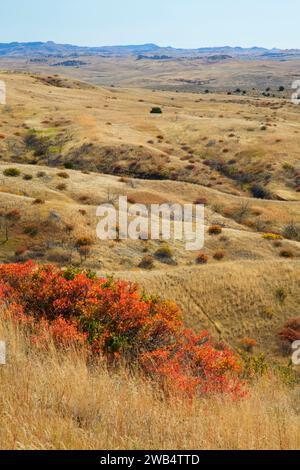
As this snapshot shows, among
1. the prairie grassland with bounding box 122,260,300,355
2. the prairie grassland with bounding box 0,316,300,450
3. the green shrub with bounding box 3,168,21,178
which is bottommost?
the prairie grassland with bounding box 122,260,300,355

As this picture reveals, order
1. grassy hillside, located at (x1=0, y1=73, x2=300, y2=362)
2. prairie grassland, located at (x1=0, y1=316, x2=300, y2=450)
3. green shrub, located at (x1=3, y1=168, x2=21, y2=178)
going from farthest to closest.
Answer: green shrub, located at (x1=3, y1=168, x2=21, y2=178), grassy hillside, located at (x1=0, y1=73, x2=300, y2=362), prairie grassland, located at (x1=0, y1=316, x2=300, y2=450)

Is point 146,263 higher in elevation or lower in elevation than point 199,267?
lower

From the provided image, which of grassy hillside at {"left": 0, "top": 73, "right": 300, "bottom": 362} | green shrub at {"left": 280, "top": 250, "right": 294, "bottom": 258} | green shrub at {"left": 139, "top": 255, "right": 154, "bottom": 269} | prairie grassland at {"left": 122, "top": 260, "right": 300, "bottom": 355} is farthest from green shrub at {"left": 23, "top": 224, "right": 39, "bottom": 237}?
green shrub at {"left": 280, "top": 250, "right": 294, "bottom": 258}

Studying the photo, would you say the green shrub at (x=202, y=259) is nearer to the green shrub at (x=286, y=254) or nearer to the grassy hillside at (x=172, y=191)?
the grassy hillside at (x=172, y=191)

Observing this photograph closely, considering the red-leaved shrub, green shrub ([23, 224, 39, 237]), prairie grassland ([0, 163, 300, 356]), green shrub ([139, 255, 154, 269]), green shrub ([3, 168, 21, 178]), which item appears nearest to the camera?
the red-leaved shrub

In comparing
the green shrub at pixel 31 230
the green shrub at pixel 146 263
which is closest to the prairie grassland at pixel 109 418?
the green shrub at pixel 146 263

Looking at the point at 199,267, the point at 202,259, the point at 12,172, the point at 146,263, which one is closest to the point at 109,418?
the point at 199,267

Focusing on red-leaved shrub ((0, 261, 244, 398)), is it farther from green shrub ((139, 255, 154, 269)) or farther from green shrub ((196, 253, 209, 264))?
green shrub ((196, 253, 209, 264))

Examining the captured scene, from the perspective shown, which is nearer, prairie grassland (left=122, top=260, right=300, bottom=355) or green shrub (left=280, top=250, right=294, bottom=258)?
prairie grassland (left=122, top=260, right=300, bottom=355)

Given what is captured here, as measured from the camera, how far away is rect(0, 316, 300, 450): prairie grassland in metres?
6.77

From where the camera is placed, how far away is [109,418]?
7523 millimetres

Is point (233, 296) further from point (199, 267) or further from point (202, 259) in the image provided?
point (202, 259)
